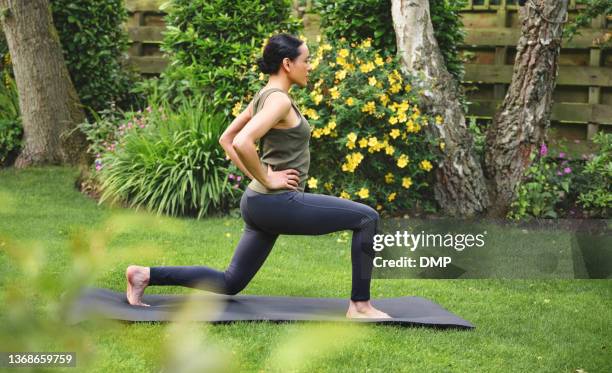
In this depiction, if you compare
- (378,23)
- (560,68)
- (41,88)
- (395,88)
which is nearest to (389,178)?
(395,88)

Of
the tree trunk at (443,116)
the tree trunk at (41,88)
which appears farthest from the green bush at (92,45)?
the tree trunk at (443,116)

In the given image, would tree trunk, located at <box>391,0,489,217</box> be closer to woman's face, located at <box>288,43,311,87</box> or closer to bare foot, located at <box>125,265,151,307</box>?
woman's face, located at <box>288,43,311,87</box>

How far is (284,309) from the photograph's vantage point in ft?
15.7

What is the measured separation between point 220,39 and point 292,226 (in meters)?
4.33

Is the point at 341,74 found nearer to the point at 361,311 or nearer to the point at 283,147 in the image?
the point at 283,147

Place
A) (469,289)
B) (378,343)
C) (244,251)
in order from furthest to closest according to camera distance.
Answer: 1. (469,289)
2. (244,251)
3. (378,343)

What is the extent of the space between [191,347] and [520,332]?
395 cm

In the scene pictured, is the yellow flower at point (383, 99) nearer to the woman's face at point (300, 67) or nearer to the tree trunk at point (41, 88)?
the woman's face at point (300, 67)

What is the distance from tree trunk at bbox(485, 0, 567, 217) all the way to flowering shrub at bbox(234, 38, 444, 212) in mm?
546

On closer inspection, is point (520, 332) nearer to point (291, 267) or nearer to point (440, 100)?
point (291, 267)

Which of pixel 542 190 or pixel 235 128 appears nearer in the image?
pixel 235 128

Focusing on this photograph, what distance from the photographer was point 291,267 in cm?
606

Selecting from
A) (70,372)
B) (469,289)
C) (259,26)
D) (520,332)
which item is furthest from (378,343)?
(259,26)

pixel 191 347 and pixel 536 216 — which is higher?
pixel 191 347
